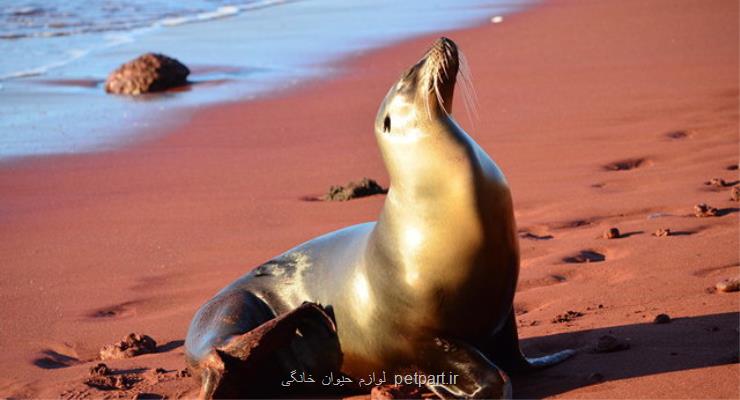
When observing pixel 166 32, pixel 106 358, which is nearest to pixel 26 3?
pixel 166 32

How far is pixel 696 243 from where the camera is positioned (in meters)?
5.88

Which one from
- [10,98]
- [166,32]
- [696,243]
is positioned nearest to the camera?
[696,243]

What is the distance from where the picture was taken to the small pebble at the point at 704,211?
6426mm

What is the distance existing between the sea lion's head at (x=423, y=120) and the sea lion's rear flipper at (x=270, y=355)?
742 mm

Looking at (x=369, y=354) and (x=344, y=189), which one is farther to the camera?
(x=344, y=189)

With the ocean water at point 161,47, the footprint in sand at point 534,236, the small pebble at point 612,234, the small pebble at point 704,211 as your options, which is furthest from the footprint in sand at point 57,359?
the ocean water at point 161,47

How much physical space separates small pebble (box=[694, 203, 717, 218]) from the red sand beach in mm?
49

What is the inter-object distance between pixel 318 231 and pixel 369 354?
3.11 metres

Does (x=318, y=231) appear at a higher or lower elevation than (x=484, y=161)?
lower

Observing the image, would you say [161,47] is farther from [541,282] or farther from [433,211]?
[433,211]

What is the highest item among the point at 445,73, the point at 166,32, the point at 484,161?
the point at 445,73

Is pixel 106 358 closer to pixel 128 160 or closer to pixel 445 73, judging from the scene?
pixel 445 73

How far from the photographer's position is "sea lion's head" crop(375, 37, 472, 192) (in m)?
4.07

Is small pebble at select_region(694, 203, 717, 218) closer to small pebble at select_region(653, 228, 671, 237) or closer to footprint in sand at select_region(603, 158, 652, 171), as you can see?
small pebble at select_region(653, 228, 671, 237)
